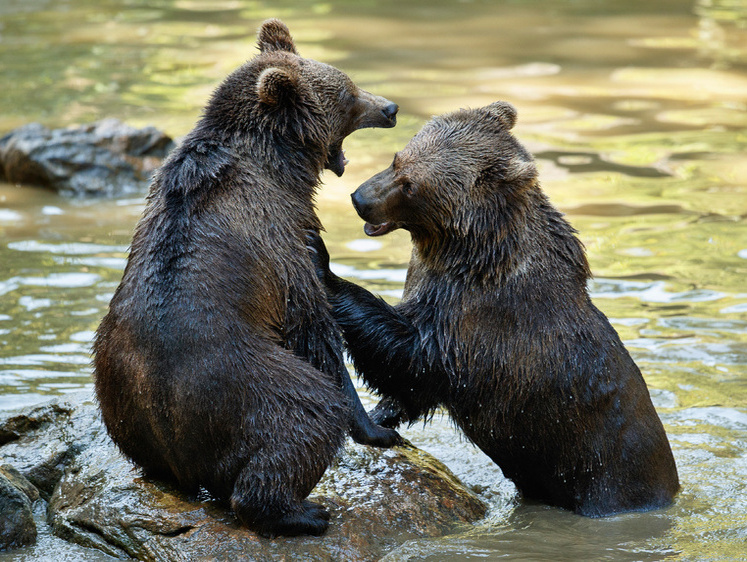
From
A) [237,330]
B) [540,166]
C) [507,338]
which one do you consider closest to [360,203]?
[507,338]

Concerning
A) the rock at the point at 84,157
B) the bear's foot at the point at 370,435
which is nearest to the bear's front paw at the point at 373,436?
the bear's foot at the point at 370,435

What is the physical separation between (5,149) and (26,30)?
1065 cm

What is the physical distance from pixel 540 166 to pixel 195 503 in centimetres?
890

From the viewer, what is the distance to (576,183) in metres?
14.0

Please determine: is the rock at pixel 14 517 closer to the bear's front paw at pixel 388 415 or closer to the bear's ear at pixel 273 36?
the bear's front paw at pixel 388 415

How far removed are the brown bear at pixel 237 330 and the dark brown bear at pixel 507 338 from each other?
69cm

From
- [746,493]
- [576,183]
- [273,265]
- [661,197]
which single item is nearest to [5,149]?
[576,183]

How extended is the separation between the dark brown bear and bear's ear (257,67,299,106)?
1068mm

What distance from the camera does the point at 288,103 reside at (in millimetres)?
6250

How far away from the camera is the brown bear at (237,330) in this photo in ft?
18.0

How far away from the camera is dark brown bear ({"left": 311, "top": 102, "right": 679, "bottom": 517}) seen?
6.71 metres

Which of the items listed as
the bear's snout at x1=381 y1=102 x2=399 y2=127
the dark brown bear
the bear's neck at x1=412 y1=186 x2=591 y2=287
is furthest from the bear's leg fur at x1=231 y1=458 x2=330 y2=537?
the bear's snout at x1=381 y1=102 x2=399 y2=127

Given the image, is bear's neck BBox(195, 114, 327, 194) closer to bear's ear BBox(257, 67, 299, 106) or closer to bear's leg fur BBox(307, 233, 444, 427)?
bear's ear BBox(257, 67, 299, 106)

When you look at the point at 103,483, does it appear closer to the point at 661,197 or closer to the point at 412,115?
the point at 661,197
